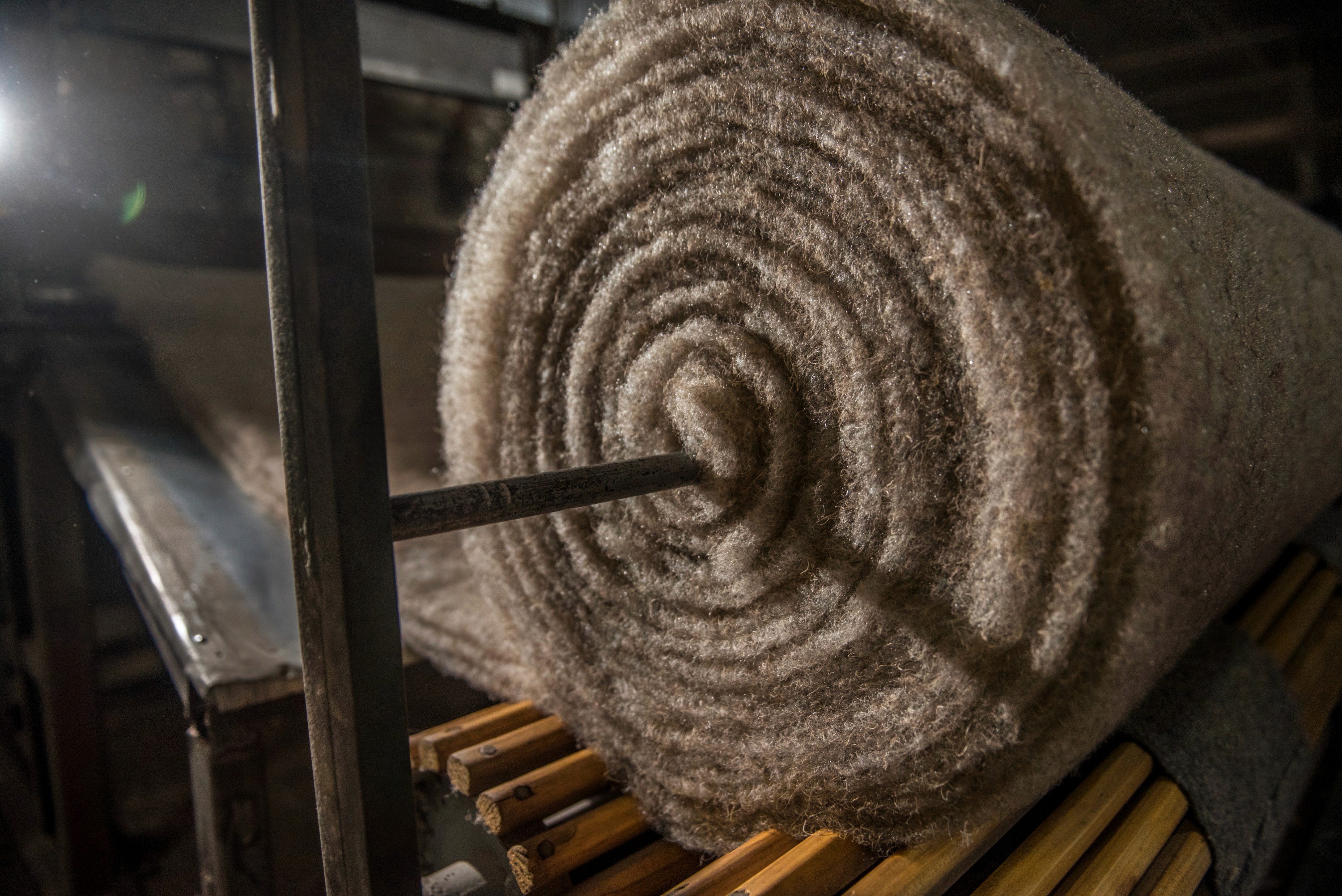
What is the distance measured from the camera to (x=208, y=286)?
3.61 feet

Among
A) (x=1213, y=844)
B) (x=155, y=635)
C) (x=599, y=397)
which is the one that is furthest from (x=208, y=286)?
(x=1213, y=844)

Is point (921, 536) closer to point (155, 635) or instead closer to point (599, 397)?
point (599, 397)

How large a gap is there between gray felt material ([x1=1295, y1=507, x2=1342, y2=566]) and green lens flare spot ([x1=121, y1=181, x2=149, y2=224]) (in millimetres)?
1627

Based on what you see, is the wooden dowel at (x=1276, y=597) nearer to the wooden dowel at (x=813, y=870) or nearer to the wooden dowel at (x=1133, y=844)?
the wooden dowel at (x=1133, y=844)

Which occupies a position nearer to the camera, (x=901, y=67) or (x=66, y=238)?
(x=901, y=67)

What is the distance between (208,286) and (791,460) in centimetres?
99

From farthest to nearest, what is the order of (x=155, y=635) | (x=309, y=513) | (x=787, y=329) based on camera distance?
(x=155, y=635) → (x=787, y=329) → (x=309, y=513)

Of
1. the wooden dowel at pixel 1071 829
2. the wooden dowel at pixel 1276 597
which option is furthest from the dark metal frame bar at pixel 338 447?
the wooden dowel at pixel 1276 597

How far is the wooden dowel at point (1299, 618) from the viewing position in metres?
0.77

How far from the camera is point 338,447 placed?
11.7 inches

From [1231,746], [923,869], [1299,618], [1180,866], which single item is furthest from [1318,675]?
[923,869]

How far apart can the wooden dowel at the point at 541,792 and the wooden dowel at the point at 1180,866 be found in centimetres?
34

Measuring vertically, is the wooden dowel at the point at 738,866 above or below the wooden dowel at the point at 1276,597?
below

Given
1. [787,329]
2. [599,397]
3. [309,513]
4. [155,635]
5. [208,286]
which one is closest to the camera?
[309,513]
